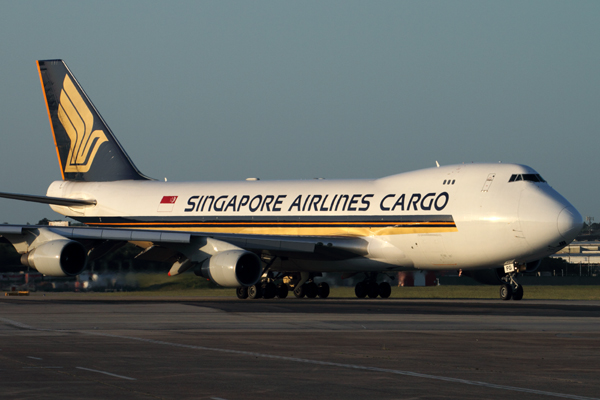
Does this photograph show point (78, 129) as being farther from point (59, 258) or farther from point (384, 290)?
point (384, 290)

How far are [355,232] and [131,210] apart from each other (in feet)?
36.7

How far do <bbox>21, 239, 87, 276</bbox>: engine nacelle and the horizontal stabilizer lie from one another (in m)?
4.56

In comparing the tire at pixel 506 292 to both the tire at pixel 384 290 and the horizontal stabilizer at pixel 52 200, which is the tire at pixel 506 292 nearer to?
the tire at pixel 384 290

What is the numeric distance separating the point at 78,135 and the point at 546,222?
23302 mm

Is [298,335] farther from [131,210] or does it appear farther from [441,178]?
[131,210]

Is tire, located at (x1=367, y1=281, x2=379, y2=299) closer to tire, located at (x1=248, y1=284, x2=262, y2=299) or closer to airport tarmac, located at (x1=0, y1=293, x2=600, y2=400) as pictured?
tire, located at (x1=248, y1=284, x2=262, y2=299)

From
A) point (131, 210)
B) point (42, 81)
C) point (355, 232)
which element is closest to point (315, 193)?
point (355, 232)

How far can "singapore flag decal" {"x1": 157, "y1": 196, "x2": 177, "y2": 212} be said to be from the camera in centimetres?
3931

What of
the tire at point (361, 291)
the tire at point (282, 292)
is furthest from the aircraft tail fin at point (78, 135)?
the tire at point (361, 291)

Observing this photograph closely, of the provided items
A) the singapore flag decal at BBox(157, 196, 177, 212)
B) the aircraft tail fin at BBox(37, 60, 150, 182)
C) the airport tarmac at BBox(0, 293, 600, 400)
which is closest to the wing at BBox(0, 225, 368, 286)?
the singapore flag decal at BBox(157, 196, 177, 212)

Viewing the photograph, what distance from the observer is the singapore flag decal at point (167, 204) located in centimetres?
3931

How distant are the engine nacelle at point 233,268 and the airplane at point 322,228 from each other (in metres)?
0.05

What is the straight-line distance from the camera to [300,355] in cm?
1383

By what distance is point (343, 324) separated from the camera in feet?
65.7
